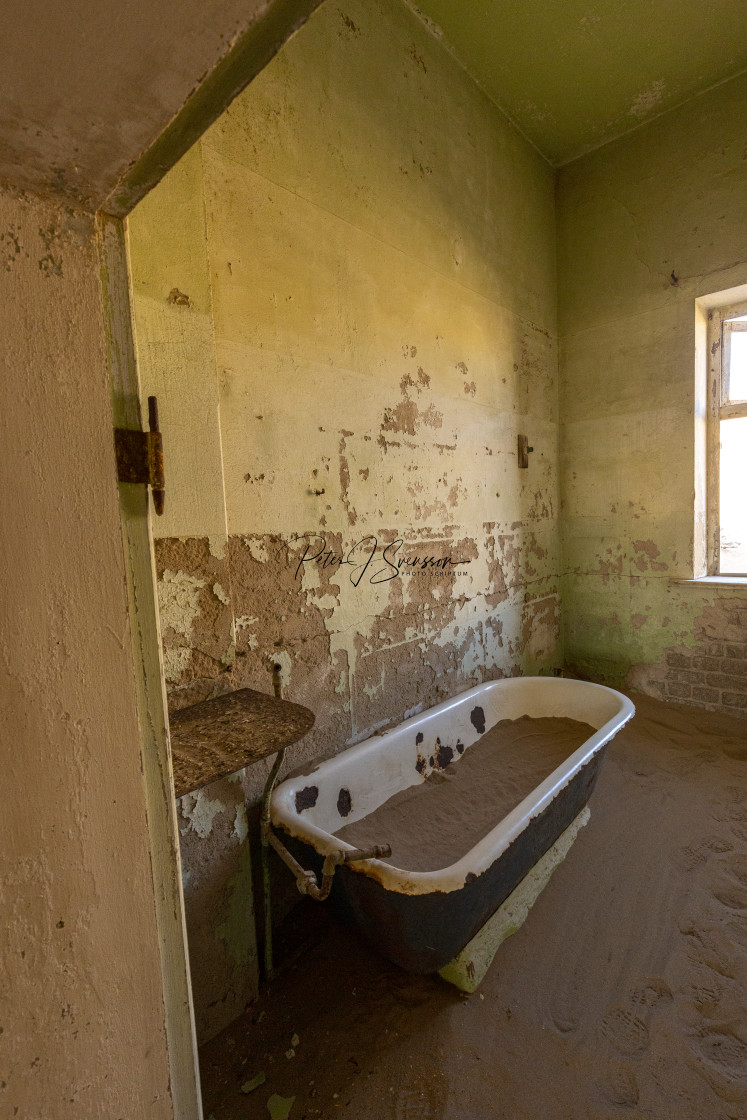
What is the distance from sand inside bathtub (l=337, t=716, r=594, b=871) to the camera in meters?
1.70

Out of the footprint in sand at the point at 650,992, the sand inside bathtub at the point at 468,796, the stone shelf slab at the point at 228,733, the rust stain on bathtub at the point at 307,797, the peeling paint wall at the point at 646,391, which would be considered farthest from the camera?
the peeling paint wall at the point at 646,391

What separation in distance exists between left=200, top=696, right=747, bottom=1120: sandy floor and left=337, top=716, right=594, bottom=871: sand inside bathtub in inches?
12.4

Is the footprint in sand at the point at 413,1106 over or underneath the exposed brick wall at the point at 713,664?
underneath

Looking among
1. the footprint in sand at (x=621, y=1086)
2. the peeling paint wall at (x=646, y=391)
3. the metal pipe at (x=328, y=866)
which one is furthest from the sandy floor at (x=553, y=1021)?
the peeling paint wall at (x=646, y=391)

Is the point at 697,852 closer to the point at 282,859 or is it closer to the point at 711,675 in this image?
the point at 711,675

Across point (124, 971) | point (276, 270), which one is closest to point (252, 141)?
point (276, 270)

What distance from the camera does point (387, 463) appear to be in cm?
213

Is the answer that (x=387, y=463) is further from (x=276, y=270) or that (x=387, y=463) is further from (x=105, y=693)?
(x=105, y=693)

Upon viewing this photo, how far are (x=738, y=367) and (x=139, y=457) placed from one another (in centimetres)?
380

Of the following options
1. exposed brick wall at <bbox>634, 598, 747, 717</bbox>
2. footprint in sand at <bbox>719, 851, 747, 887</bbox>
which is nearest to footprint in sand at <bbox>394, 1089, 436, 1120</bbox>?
footprint in sand at <bbox>719, 851, 747, 887</bbox>

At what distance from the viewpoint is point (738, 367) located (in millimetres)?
3117

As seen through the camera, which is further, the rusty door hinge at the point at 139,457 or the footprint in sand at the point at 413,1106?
the footprint in sand at the point at 413,1106

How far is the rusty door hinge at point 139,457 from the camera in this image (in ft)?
2.02

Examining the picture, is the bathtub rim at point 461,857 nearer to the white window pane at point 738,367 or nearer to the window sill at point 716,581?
the window sill at point 716,581
